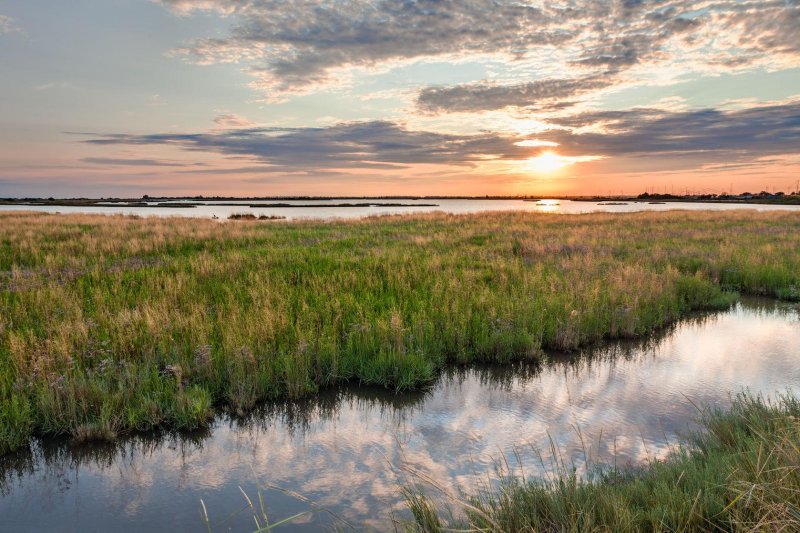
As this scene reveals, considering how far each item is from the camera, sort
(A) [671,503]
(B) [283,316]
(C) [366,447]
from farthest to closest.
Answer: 1. (B) [283,316]
2. (C) [366,447]
3. (A) [671,503]

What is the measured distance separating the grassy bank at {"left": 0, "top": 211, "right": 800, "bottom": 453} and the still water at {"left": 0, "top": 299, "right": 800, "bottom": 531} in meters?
0.42

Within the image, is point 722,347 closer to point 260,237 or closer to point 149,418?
point 149,418

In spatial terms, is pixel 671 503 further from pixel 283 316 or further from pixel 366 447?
pixel 283 316

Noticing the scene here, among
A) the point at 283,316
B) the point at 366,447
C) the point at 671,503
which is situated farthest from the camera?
the point at 283,316

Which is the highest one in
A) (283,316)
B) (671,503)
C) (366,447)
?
(283,316)

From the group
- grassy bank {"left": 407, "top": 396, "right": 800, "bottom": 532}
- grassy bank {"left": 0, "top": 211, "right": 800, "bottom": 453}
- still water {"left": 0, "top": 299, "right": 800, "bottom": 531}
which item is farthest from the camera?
grassy bank {"left": 0, "top": 211, "right": 800, "bottom": 453}

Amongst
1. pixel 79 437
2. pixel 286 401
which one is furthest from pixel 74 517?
pixel 286 401

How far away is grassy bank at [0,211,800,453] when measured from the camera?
241 inches

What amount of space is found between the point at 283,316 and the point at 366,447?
3875mm

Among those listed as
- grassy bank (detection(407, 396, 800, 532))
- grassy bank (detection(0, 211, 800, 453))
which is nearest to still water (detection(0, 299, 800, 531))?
grassy bank (detection(0, 211, 800, 453))

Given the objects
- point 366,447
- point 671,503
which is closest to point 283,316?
point 366,447

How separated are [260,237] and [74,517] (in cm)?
2021

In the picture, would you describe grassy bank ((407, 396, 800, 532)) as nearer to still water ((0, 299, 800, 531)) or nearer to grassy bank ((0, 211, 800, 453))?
still water ((0, 299, 800, 531))

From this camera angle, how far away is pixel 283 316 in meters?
8.68
